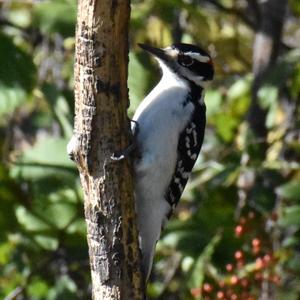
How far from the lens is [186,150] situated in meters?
5.66

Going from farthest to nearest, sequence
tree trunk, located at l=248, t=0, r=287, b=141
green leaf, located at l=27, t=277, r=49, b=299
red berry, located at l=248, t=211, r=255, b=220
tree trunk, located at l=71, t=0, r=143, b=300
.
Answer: green leaf, located at l=27, t=277, r=49, b=299, tree trunk, located at l=248, t=0, r=287, b=141, red berry, located at l=248, t=211, r=255, b=220, tree trunk, located at l=71, t=0, r=143, b=300

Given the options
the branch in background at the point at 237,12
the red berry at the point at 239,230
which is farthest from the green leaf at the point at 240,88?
the red berry at the point at 239,230

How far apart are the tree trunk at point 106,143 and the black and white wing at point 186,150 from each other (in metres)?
0.89

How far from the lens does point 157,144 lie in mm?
Answer: 5492

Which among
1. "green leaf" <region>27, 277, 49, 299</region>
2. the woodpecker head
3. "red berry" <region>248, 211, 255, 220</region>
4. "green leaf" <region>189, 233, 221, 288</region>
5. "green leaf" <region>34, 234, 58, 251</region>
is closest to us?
the woodpecker head

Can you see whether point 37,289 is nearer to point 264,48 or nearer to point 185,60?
point 264,48

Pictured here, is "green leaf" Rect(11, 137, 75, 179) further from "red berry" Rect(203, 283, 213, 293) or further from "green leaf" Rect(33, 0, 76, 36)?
"red berry" Rect(203, 283, 213, 293)

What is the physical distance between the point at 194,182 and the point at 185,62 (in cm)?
176

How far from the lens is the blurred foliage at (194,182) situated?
6.66m

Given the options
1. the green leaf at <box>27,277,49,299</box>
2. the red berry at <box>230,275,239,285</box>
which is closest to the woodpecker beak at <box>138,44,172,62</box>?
the red berry at <box>230,275,239,285</box>

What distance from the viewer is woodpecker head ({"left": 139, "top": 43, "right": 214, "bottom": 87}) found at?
19.1 ft

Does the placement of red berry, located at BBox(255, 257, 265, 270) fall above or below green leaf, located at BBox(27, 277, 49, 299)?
above

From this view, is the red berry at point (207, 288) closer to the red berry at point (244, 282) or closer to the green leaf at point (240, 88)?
the red berry at point (244, 282)

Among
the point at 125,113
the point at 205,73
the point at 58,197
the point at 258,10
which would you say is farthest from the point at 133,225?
the point at 258,10
